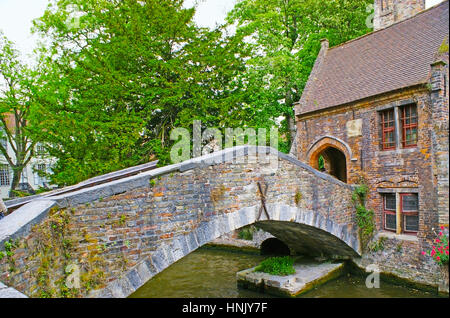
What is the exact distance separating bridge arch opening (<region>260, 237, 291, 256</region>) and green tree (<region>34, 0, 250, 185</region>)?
234 inches

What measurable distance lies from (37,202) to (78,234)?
86 cm

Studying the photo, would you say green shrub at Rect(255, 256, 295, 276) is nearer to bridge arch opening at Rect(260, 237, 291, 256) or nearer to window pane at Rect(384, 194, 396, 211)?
bridge arch opening at Rect(260, 237, 291, 256)

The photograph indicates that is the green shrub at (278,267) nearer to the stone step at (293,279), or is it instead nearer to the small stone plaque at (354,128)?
the stone step at (293,279)

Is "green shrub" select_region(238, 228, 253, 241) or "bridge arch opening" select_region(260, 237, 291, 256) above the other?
"green shrub" select_region(238, 228, 253, 241)

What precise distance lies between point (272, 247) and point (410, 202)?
6.68m

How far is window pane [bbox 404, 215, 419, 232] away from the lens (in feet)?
32.5

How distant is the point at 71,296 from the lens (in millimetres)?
4961

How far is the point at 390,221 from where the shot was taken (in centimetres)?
1058

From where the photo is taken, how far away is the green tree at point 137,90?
Answer: 425 inches

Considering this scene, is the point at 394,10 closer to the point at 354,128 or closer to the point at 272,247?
the point at 354,128

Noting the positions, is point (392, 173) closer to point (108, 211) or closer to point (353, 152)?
point (353, 152)

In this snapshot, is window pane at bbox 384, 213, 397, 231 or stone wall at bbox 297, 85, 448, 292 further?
window pane at bbox 384, 213, 397, 231

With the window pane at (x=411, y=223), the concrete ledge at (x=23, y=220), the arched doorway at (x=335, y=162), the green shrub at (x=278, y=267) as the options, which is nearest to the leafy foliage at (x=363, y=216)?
the window pane at (x=411, y=223)

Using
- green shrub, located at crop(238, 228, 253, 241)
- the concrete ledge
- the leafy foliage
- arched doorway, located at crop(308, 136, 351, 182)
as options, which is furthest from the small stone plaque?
the concrete ledge
